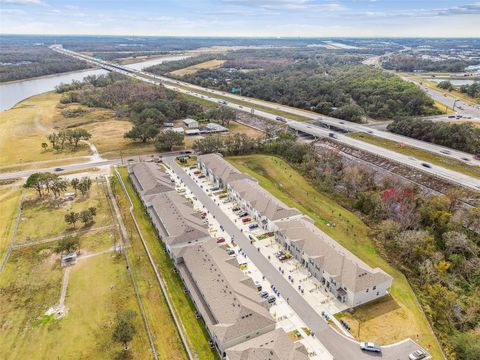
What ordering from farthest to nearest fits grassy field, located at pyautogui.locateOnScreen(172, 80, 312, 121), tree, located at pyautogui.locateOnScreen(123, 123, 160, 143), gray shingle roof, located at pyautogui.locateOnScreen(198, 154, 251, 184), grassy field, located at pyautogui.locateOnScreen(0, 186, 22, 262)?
grassy field, located at pyautogui.locateOnScreen(172, 80, 312, 121)
tree, located at pyautogui.locateOnScreen(123, 123, 160, 143)
gray shingle roof, located at pyautogui.locateOnScreen(198, 154, 251, 184)
grassy field, located at pyautogui.locateOnScreen(0, 186, 22, 262)

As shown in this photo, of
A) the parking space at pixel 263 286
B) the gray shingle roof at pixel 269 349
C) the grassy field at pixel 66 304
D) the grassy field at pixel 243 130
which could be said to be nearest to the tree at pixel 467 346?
the parking space at pixel 263 286

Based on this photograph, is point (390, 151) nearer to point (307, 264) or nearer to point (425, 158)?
point (425, 158)

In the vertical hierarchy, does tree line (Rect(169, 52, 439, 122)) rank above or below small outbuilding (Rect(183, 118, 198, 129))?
above

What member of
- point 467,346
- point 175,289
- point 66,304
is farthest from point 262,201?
point 467,346

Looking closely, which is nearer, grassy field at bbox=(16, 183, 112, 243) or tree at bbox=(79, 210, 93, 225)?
grassy field at bbox=(16, 183, 112, 243)

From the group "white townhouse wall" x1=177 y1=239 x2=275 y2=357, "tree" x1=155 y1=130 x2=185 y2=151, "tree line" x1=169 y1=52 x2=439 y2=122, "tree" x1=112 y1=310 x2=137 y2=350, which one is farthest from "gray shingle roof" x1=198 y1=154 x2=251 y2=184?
"tree line" x1=169 y1=52 x2=439 y2=122

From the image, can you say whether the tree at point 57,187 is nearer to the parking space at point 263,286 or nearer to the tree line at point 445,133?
the parking space at point 263,286

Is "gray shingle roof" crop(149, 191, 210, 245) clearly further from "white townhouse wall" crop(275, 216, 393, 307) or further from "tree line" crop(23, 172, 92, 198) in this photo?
"tree line" crop(23, 172, 92, 198)
